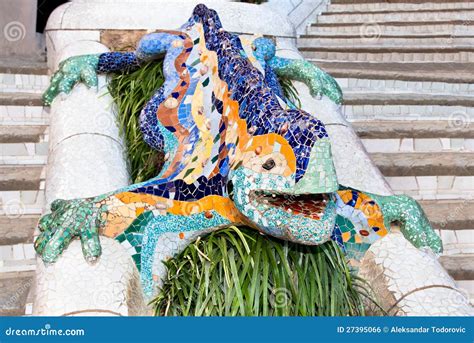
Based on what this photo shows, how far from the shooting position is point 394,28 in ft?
30.5

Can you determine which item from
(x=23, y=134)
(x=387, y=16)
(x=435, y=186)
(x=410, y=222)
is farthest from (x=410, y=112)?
(x=387, y=16)

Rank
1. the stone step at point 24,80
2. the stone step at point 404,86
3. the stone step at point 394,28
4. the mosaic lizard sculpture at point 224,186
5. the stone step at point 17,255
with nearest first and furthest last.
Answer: the mosaic lizard sculpture at point 224,186 < the stone step at point 17,255 < the stone step at point 24,80 < the stone step at point 404,86 < the stone step at point 394,28

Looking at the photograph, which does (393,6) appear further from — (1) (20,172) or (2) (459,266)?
(1) (20,172)

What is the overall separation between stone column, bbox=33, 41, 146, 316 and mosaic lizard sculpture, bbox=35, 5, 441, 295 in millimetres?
74

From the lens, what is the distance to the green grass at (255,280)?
2.95 m

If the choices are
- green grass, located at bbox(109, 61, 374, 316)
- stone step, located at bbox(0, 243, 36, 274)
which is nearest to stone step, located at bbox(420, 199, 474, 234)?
green grass, located at bbox(109, 61, 374, 316)

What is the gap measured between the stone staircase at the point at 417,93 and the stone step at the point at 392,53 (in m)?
0.01

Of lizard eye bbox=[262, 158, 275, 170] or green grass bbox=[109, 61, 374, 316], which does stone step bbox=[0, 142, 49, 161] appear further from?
lizard eye bbox=[262, 158, 275, 170]

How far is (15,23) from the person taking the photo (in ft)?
22.4

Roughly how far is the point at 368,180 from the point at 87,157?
1610 millimetres

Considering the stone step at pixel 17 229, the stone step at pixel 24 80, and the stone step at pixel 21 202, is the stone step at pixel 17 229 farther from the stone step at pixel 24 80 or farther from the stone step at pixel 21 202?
the stone step at pixel 24 80

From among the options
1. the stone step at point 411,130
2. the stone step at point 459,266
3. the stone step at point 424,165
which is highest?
the stone step at point 411,130

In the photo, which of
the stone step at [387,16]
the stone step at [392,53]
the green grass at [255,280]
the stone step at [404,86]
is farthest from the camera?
the stone step at [387,16]

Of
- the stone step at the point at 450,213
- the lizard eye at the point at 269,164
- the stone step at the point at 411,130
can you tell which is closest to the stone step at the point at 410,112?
the stone step at the point at 411,130
